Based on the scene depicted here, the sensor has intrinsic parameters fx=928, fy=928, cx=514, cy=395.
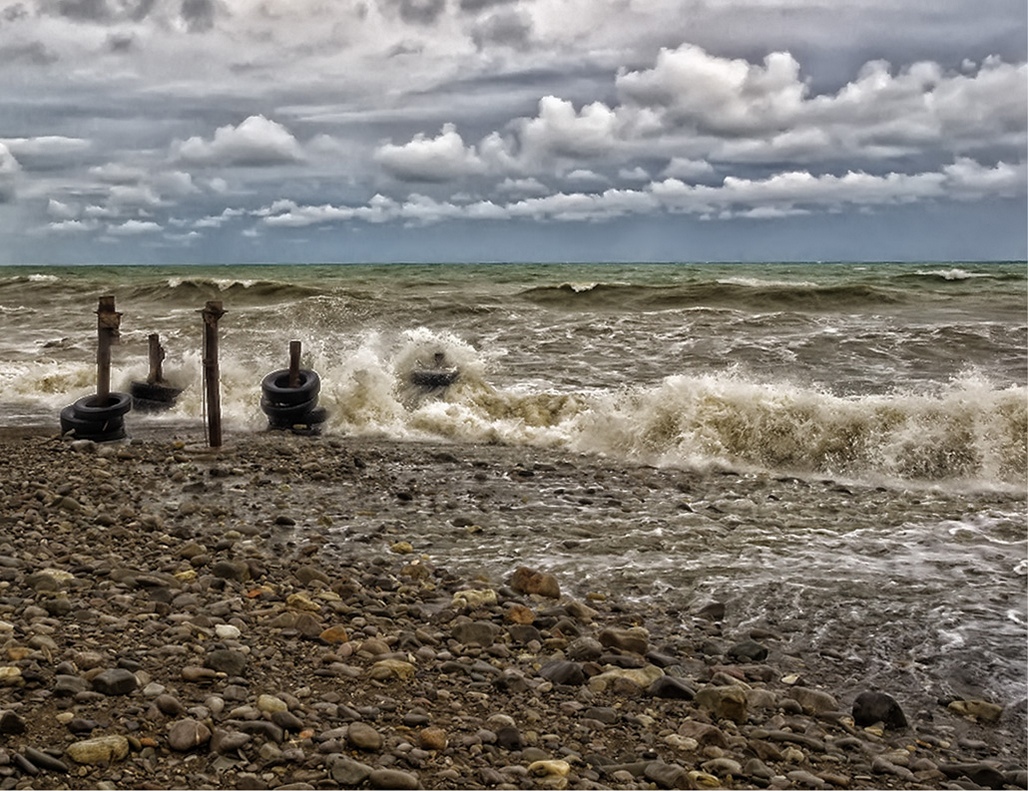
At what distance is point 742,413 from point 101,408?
8.50 m

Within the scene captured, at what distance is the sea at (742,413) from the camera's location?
6805mm

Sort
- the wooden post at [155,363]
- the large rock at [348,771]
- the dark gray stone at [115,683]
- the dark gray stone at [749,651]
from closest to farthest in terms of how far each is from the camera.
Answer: the large rock at [348,771], the dark gray stone at [115,683], the dark gray stone at [749,651], the wooden post at [155,363]

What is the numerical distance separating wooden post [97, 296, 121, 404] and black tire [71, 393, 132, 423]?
0.19ft

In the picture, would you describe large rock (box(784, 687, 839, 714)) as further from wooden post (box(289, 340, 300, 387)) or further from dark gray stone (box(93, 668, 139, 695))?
wooden post (box(289, 340, 300, 387))

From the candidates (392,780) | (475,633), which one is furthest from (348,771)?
(475,633)

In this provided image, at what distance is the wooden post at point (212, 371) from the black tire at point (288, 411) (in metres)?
1.58

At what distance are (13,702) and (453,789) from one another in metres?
2.06

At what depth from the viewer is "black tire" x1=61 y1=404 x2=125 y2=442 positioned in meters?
12.0

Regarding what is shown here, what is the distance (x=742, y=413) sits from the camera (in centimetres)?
1251

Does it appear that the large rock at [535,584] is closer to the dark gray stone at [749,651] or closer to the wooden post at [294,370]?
the dark gray stone at [749,651]

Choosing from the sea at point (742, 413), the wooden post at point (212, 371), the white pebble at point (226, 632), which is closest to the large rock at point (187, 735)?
the white pebble at point (226, 632)

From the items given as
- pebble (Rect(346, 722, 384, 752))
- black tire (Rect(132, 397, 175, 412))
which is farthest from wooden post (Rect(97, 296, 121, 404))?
pebble (Rect(346, 722, 384, 752))

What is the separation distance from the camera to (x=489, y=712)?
4621 millimetres

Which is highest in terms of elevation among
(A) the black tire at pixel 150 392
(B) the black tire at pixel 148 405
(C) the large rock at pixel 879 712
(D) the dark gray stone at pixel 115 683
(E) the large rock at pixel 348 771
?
(A) the black tire at pixel 150 392
